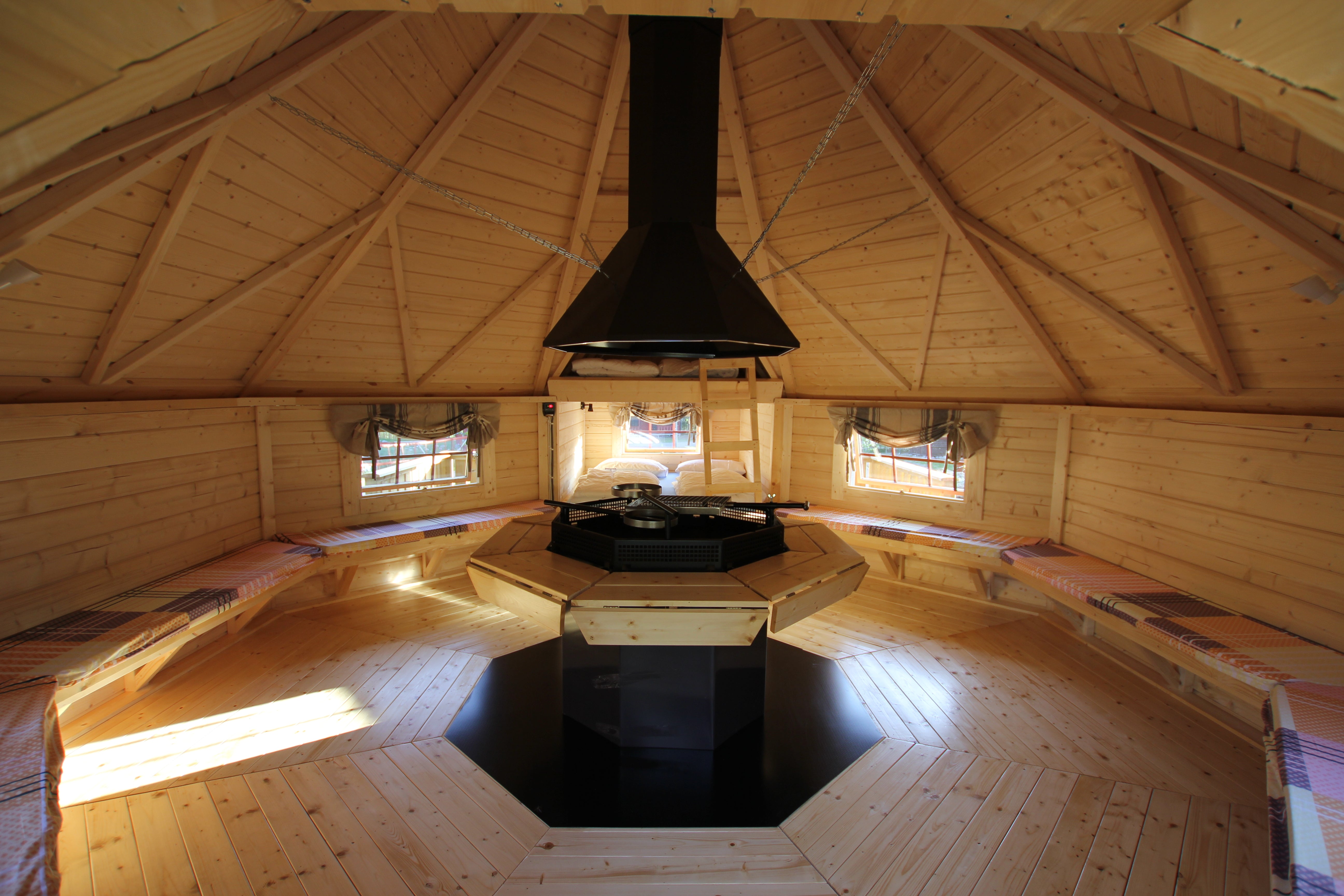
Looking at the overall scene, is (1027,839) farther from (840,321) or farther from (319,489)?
(319,489)

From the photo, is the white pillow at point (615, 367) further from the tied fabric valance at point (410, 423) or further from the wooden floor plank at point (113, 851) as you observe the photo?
the wooden floor plank at point (113, 851)

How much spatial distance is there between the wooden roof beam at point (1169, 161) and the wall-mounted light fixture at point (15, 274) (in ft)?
13.0

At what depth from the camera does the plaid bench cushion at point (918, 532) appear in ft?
15.7

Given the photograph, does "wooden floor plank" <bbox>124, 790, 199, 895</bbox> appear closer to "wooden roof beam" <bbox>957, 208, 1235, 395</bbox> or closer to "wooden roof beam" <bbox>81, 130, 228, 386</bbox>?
"wooden roof beam" <bbox>81, 130, 228, 386</bbox>

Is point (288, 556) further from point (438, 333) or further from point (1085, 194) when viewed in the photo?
point (1085, 194)

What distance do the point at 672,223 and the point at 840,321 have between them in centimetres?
253

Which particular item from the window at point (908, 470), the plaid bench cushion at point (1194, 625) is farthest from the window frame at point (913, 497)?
the plaid bench cushion at point (1194, 625)

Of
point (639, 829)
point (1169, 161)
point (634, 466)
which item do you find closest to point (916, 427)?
point (1169, 161)

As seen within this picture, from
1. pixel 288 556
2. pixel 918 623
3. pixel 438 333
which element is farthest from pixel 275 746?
pixel 918 623

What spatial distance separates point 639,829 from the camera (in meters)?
2.55

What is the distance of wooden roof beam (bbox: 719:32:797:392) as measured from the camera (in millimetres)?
3690

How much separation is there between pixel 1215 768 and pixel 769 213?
4.30 metres

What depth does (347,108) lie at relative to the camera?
3.09 m

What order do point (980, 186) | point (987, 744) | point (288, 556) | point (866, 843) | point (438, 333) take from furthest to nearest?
point (438, 333) → point (288, 556) → point (980, 186) → point (987, 744) → point (866, 843)
